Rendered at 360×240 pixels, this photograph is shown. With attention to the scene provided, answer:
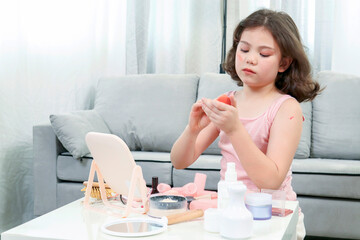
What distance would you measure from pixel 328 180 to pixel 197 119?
115 cm

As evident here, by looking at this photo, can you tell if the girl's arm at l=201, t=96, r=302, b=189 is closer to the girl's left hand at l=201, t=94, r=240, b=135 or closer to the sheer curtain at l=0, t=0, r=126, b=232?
the girl's left hand at l=201, t=94, r=240, b=135

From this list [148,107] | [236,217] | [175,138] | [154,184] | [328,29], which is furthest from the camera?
[328,29]

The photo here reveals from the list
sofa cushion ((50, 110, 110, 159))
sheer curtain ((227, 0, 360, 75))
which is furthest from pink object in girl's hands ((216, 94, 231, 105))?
sheer curtain ((227, 0, 360, 75))

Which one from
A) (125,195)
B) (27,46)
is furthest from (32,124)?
(125,195)

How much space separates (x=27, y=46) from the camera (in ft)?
8.86

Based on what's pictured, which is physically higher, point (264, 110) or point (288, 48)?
point (288, 48)

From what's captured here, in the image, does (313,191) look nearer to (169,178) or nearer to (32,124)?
(169,178)

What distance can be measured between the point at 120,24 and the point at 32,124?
100 centimetres

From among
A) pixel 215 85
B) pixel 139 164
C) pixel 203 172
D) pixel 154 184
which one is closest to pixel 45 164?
pixel 139 164

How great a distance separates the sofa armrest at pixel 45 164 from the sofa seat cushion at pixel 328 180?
123 centimetres

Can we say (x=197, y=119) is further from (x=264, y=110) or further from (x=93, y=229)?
(x=93, y=229)

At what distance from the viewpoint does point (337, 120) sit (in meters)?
2.68

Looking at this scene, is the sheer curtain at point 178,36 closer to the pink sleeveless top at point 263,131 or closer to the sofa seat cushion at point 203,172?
the sofa seat cushion at point 203,172

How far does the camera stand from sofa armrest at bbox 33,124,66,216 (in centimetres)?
254
